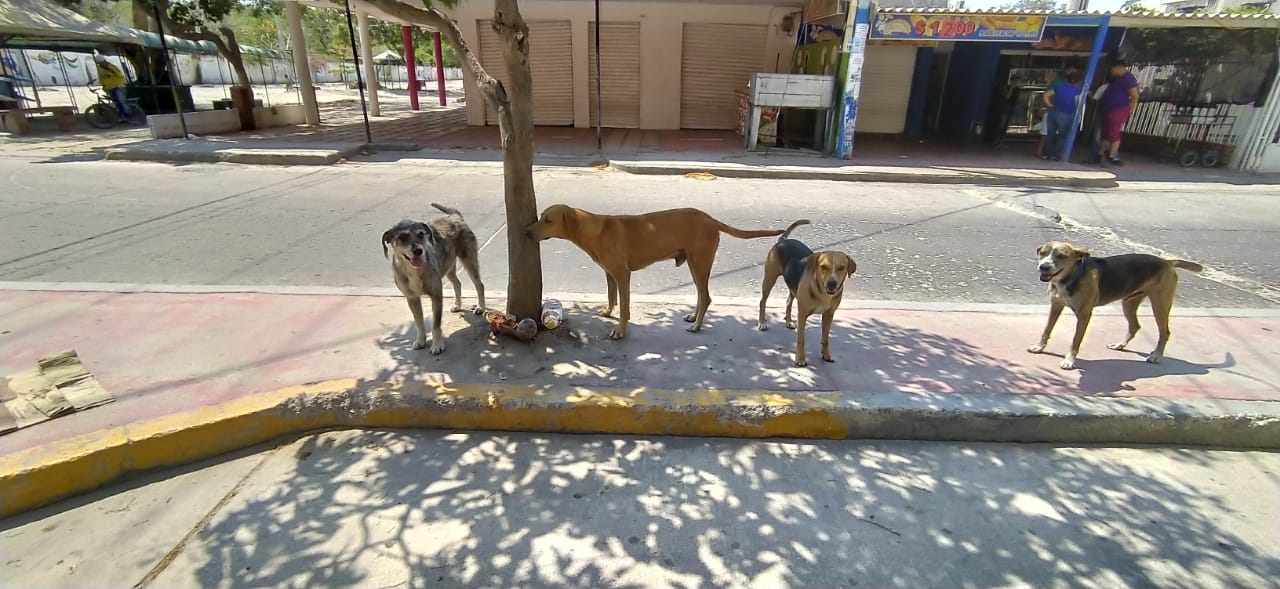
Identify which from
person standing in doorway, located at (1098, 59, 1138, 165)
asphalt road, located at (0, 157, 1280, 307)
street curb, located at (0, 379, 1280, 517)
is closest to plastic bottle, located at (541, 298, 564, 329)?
street curb, located at (0, 379, 1280, 517)

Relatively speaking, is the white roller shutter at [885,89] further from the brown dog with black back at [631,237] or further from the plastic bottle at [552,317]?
the plastic bottle at [552,317]

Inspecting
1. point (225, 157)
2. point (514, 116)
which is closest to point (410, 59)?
point (225, 157)

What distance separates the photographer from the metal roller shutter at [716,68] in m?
16.1

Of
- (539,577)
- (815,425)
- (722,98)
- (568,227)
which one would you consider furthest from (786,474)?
(722,98)

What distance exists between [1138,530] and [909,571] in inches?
46.4

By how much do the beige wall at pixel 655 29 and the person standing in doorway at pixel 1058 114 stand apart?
640cm

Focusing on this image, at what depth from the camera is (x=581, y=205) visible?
861 centimetres

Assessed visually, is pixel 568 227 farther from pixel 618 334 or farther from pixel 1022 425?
pixel 1022 425

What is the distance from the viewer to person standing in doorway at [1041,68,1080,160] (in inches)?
492

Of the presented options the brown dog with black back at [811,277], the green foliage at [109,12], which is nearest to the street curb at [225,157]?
the brown dog with black back at [811,277]

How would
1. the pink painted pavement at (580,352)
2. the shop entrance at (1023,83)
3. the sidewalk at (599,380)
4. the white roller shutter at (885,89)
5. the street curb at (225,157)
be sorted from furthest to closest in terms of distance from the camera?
the white roller shutter at (885,89)
the shop entrance at (1023,83)
the street curb at (225,157)
the pink painted pavement at (580,352)
the sidewalk at (599,380)

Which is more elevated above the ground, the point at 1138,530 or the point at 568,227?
the point at 568,227

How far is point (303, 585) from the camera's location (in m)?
2.32

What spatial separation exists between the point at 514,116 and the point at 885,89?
51.3ft
